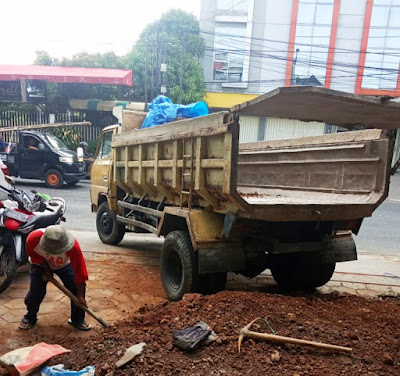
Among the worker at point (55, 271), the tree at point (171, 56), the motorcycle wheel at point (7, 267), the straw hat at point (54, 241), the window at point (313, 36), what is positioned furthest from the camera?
the window at point (313, 36)

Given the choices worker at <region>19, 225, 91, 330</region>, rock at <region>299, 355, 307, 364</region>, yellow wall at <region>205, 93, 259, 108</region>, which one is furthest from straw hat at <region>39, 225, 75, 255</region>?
yellow wall at <region>205, 93, 259, 108</region>

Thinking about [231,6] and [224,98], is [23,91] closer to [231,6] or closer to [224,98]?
[224,98]

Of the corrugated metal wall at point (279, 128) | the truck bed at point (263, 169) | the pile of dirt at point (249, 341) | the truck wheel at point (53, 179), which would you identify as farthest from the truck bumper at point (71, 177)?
the corrugated metal wall at point (279, 128)

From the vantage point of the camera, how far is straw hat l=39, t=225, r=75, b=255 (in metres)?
2.78

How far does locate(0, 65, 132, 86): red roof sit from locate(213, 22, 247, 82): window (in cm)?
554

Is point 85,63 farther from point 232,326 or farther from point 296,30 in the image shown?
point 232,326

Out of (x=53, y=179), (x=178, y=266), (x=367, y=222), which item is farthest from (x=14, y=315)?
(x=53, y=179)

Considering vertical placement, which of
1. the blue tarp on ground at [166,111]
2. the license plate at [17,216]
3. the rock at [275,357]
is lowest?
the rock at [275,357]

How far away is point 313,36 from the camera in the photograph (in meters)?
19.4

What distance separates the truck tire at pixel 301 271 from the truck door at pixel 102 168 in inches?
122

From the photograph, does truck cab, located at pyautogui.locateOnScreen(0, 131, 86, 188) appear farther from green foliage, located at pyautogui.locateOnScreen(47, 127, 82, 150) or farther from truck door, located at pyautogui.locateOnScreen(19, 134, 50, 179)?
green foliage, located at pyautogui.locateOnScreen(47, 127, 82, 150)

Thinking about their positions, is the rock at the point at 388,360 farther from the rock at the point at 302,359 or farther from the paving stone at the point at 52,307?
the paving stone at the point at 52,307

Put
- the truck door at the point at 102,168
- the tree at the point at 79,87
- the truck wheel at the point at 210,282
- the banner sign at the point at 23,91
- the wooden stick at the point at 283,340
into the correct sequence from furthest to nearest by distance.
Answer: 1. the tree at the point at 79,87
2. the banner sign at the point at 23,91
3. the truck door at the point at 102,168
4. the truck wheel at the point at 210,282
5. the wooden stick at the point at 283,340

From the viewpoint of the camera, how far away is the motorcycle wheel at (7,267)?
3.66m
